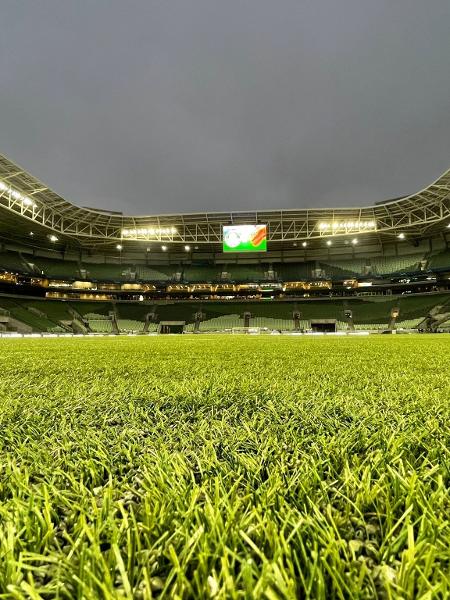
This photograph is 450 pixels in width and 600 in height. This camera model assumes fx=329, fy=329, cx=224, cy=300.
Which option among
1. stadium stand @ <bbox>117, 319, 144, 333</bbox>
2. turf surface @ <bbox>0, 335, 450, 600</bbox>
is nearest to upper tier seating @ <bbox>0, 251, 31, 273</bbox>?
stadium stand @ <bbox>117, 319, 144, 333</bbox>

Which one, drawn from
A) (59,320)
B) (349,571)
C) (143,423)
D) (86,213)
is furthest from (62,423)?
(59,320)

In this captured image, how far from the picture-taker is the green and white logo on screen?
38000 millimetres

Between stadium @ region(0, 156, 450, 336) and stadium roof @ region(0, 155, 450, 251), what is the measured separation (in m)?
0.15

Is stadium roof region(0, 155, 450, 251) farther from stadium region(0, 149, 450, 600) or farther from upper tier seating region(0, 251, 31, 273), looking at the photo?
stadium region(0, 149, 450, 600)

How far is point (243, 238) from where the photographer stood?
3812 cm

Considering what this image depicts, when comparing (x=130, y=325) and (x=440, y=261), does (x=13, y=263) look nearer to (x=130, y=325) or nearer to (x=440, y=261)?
(x=130, y=325)

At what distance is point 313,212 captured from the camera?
3741 cm

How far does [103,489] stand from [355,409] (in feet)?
3.62

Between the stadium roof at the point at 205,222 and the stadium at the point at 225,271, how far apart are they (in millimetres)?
155

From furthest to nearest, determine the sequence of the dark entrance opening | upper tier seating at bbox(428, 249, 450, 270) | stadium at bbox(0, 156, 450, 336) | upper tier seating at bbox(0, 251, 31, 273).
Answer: the dark entrance opening, upper tier seating at bbox(428, 249, 450, 270), upper tier seating at bbox(0, 251, 31, 273), stadium at bbox(0, 156, 450, 336)

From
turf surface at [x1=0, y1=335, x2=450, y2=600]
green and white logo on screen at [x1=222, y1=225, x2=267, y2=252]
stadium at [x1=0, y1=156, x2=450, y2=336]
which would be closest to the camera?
turf surface at [x1=0, y1=335, x2=450, y2=600]

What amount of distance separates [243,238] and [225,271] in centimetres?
1211

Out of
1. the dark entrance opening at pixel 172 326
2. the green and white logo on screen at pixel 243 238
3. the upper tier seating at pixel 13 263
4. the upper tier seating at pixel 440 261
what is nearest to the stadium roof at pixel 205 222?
the green and white logo on screen at pixel 243 238

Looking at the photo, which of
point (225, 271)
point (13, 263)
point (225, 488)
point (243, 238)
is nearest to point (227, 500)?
point (225, 488)
